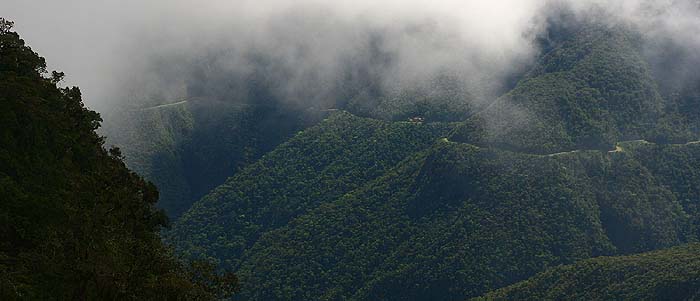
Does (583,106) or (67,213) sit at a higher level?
(583,106)

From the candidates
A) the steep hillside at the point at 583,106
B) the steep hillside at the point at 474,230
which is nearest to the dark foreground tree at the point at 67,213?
the steep hillside at the point at 474,230

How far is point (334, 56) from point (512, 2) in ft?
111

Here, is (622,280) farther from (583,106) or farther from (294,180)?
(294,180)

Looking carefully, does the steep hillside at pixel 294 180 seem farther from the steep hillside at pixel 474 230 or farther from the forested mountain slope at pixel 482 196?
the steep hillside at pixel 474 230

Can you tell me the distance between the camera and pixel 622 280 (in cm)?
9575

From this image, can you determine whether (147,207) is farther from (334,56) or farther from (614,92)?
(334,56)

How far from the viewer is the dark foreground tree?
3941 cm

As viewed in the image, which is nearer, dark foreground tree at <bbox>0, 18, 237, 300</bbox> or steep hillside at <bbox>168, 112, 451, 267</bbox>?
dark foreground tree at <bbox>0, 18, 237, 300</bbox>

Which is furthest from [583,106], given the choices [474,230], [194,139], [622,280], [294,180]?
[194,139]

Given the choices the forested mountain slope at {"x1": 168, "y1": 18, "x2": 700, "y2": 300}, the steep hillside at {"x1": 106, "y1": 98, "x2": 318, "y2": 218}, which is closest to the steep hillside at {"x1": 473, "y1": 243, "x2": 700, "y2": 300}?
the forested mountain slope at {"x1": 168, "y1": 18, "x2": 700, "y2": 300}

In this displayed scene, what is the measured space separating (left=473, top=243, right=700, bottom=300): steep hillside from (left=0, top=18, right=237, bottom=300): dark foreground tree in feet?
167

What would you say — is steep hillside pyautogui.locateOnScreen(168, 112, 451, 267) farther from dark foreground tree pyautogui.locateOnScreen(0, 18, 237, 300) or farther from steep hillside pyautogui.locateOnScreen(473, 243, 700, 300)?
dark foreground tree pyautogui.locateOnScreen(0, 18, 237, 300)

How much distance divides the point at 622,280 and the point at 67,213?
216 feet

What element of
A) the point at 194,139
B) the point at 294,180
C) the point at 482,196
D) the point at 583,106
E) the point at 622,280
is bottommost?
the point at 622,280
